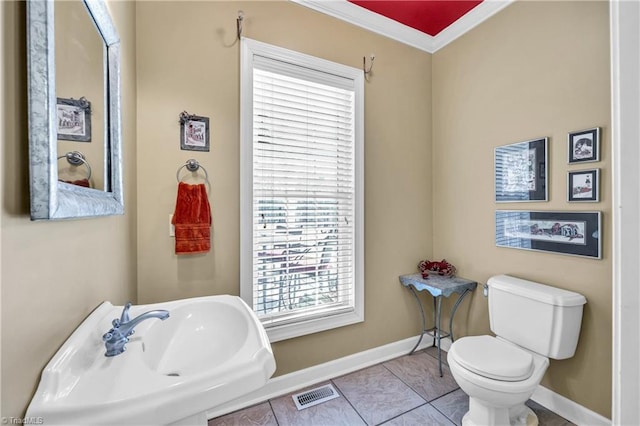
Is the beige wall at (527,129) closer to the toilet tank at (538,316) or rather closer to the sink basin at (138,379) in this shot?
the toilet tank at (538,316)

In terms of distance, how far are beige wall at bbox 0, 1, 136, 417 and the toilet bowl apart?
1.73 m

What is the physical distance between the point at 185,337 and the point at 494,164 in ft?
7.45

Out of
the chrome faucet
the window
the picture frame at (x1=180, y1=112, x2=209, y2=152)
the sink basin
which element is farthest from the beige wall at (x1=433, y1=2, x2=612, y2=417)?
the chrome faucet

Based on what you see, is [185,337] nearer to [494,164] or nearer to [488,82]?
[494,164]

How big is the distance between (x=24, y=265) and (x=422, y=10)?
2684 mm

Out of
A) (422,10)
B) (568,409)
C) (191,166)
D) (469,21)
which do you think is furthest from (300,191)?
(568,409)

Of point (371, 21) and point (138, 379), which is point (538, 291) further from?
point (371, 21)

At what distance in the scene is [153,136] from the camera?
1530mm

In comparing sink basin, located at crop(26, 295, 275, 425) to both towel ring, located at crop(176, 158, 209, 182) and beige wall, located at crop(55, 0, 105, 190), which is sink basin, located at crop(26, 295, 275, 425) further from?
towel ring, located at crop(176, 158, 209, 182)

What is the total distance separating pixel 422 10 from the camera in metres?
2.09

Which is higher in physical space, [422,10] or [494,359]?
[422,10]

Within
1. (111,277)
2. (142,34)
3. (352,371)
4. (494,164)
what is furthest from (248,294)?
(494,164)

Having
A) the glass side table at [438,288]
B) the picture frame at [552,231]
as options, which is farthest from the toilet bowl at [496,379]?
the picture frame at [552,231]

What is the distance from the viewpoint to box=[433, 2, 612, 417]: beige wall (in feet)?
4.94
